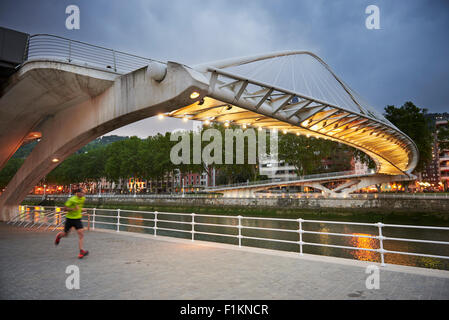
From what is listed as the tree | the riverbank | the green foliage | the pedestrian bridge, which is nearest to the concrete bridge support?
the pedestrian bridge

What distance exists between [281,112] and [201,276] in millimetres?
13171

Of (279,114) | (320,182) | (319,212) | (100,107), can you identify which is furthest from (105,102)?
(320,182)

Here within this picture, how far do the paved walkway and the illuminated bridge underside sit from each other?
7200 millimetres

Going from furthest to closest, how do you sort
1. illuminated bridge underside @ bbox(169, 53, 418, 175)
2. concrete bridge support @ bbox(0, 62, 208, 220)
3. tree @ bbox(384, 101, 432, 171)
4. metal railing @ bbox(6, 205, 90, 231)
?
tree @ bbox(384, 101, 432, 171)
metal railing @ bbox(6, 205, 90, 231)
illuminated bridge underside @ bbox(169, 53, 418, 175)
concrete bridge support @ bbox(0, 62, 208, 220)

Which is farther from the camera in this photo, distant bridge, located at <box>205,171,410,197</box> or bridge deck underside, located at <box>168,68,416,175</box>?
distant bridge, located at <box>205,171,410,197</box>

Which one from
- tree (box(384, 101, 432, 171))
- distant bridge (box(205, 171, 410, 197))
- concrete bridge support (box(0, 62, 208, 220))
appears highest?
tree (box(384, 101, 432, 171))

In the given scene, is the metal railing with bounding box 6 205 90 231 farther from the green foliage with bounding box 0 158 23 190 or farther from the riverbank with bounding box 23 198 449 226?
the green foliage with bounding box 0 158 23 190

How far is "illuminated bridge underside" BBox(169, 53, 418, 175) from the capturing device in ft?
44.8

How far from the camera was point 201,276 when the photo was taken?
642 centimetres

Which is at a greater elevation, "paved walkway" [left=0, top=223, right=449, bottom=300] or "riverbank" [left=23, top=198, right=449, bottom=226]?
"paved walkway" [left=0, top=223, right=449, bottom=300]

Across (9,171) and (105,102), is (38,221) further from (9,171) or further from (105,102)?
(9,171)

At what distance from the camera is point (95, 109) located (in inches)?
533

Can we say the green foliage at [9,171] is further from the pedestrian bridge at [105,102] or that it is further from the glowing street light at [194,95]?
the glowing street light at [194,95]

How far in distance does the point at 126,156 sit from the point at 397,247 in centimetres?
6985
